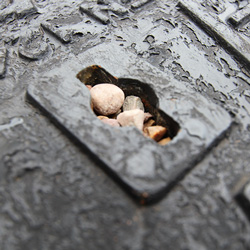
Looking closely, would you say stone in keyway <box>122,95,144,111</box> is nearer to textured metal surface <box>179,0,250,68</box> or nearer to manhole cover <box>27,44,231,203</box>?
manhole cover <box>27,44,231,203</box>

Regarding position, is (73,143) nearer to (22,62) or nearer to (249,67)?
(22,62)

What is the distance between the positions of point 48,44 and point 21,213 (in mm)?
643

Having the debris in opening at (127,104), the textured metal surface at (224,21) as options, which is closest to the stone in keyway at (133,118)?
the debris in opening at (127,104)

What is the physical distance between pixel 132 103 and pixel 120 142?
213 mm

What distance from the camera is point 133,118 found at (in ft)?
2.44

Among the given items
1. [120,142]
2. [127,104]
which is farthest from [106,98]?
[120,142]

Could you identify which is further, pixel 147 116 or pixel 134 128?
pixel 147 116

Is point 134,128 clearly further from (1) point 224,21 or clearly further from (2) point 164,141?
(1) point 224,21

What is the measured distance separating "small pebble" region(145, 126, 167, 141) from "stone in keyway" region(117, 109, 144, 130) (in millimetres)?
28

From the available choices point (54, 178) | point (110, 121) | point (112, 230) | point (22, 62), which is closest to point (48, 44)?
point (22, 62)

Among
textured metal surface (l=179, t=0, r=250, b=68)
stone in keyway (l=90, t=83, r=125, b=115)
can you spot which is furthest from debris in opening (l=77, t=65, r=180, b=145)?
textured metal surface (l=179, t=0, r=250, b=68)

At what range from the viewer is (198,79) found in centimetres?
87

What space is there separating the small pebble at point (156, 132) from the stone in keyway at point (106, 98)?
0.14 m

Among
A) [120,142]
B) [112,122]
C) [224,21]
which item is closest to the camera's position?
[120,142]
